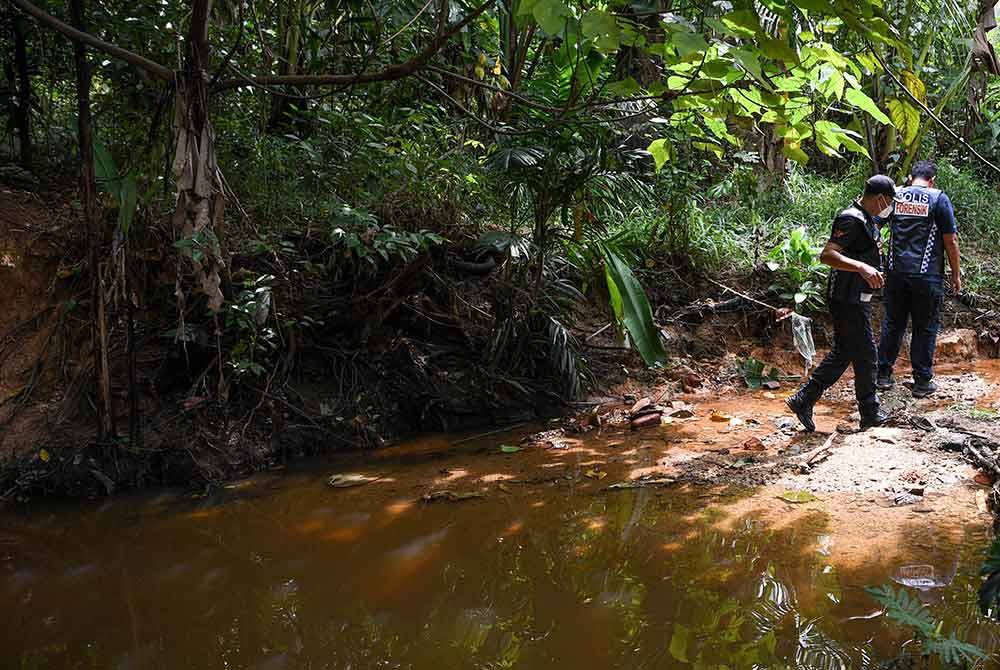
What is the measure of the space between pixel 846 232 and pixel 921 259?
1.32 metres

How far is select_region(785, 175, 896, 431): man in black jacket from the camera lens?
163 inches

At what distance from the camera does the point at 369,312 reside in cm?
511

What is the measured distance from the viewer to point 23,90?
507cm

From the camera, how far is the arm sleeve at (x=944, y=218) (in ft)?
16.4

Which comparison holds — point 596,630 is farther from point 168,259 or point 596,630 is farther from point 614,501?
point 168,259

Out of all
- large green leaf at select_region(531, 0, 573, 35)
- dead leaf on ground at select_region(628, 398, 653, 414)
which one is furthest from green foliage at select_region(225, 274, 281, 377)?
large green leaf at select_region(531, 0, 573, 35)

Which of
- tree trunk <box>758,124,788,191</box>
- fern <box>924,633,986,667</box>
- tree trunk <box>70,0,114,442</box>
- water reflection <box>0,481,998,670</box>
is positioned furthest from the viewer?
tree trunk <box>758,124,788,191</box>

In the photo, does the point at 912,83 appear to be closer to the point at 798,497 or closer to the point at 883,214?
the point at 798,497

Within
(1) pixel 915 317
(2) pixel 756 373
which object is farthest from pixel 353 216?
(1) pixel 915 317

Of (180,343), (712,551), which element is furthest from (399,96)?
(712,551)

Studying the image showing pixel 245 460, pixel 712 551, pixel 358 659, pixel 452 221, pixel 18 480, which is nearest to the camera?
pixel 358 659

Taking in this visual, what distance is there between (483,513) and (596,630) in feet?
3.89

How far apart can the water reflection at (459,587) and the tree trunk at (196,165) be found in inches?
54.6

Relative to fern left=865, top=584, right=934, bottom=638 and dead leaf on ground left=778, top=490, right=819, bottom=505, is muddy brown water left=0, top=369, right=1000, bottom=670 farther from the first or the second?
fern left=865, top=584, right=934, bottom=638
